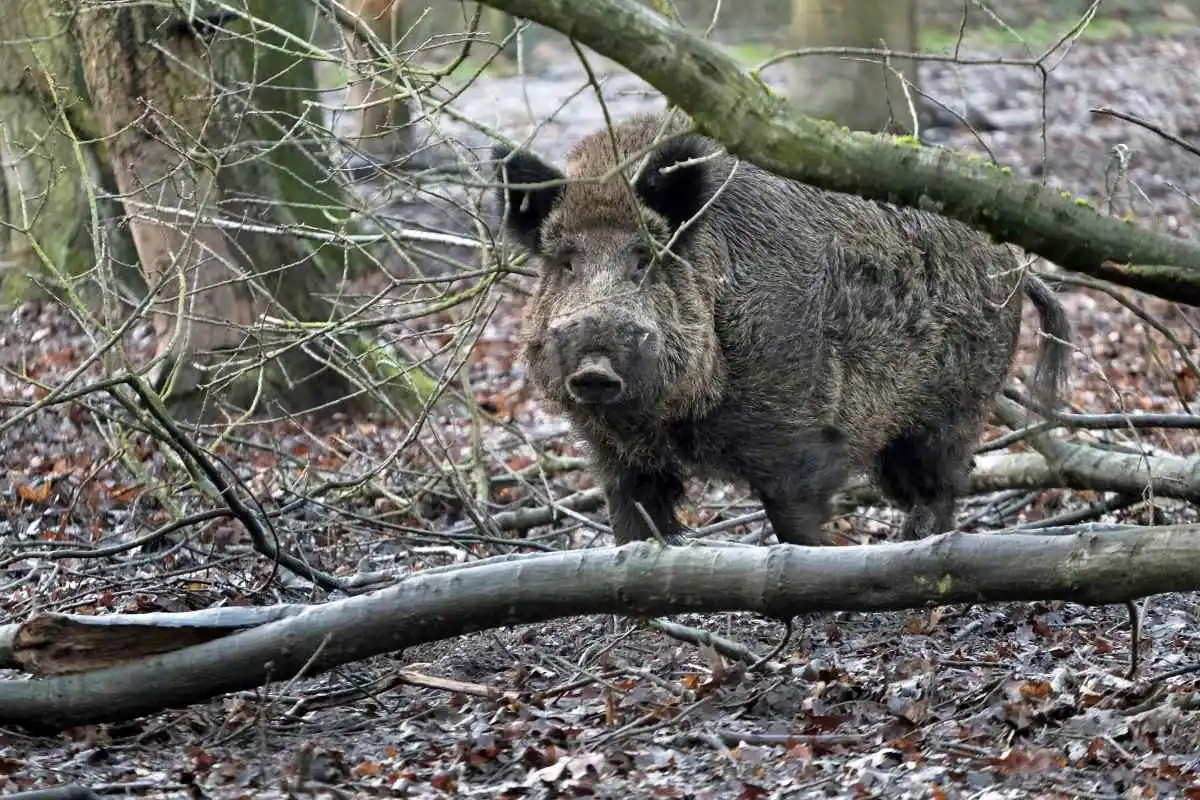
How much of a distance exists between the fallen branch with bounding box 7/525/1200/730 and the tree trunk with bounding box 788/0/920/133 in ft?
31.3

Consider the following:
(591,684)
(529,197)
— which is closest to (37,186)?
(529,197)

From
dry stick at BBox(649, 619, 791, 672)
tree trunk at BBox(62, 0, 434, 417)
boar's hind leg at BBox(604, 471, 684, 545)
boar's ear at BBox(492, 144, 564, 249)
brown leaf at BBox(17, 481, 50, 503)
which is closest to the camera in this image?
dry stick at BBox(649, 619, 791, 672)

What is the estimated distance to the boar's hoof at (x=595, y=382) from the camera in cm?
614

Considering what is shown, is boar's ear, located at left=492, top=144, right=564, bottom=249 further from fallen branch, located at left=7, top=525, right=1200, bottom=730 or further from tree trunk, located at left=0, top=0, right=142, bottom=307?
tree trunk, located at left=0, top=0, right=142, bottom=307

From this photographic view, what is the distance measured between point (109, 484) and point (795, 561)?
563 cm

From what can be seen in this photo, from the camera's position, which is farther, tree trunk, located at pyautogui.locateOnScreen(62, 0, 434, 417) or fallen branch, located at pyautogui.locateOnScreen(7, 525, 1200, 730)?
tree trunk, located at pyautogui.locateOnScreen(62, 0, 434, 417)

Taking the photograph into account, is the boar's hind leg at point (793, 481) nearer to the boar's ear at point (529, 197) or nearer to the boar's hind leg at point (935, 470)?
the boar's hind leg at point (935, 470)

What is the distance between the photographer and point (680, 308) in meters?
6.75

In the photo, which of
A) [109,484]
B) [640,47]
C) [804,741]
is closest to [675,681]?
[804,741]

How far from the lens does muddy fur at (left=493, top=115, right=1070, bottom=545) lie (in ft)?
21.6

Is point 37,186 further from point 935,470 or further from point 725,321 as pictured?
point 935,470

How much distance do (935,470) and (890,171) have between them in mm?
3994

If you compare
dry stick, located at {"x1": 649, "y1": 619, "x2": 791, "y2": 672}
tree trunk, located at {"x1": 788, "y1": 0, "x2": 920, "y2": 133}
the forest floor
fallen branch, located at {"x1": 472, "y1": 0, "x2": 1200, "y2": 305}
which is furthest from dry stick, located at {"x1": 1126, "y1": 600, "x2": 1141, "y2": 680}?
tree trunk, located at {"x1": 788, "y1": 0, "x2": 920, "y2": 133}

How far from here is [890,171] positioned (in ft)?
13.9
